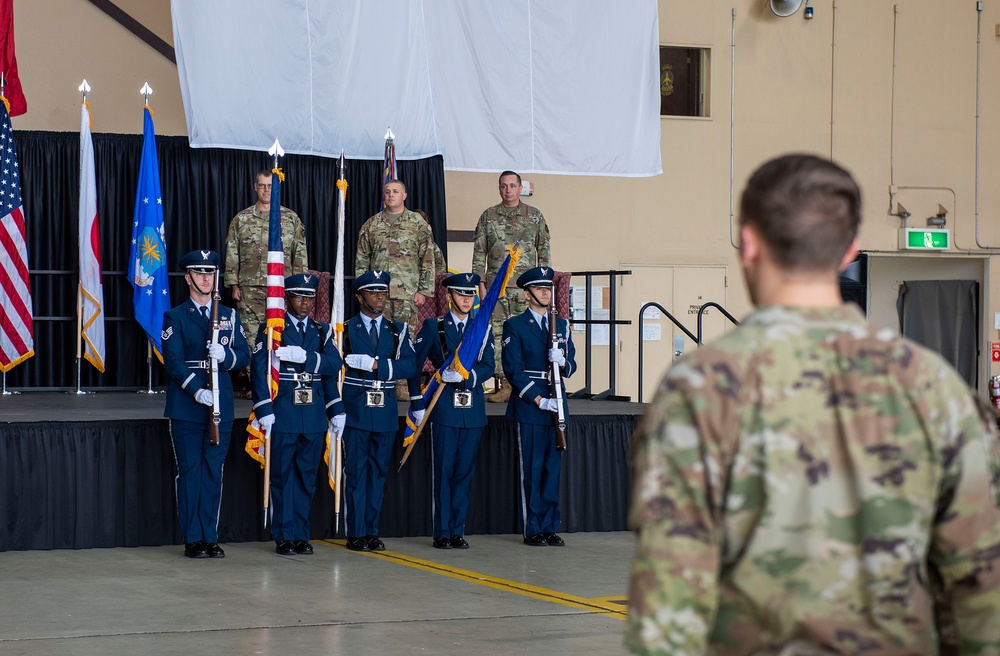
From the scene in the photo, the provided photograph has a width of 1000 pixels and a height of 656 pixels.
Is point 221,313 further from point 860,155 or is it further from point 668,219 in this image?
point 860,155

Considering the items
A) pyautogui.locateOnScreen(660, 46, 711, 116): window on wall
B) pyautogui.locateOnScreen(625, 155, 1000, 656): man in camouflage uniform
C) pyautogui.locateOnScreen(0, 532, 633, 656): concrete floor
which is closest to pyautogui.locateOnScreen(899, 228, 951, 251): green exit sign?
pyautogui.locateOnScreen(660, 46, 711, 116): window on wall

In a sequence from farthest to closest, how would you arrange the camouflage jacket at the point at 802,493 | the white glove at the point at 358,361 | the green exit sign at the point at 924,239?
1. the green exit sign at the point at 924,239
2. the white glove at the point at 358,361
3. the camouflage jacket at the point at 802,493

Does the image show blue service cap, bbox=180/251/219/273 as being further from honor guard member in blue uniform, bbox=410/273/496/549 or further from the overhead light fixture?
the overhead light fixture

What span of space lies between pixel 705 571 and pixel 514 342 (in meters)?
6.39

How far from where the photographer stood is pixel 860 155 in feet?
49.5

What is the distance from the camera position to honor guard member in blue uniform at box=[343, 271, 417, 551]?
7617mm

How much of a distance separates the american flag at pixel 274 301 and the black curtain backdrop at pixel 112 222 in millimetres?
3233

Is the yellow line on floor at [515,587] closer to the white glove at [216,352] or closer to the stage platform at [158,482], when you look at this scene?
the stage platform at [158,482]

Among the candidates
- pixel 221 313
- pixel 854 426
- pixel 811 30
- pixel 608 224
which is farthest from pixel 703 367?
pixel 811 30

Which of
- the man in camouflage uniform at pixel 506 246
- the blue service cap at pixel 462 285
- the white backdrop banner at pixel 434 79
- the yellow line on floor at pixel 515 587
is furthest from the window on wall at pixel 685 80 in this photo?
the yellow line on floor at pixel 515 587

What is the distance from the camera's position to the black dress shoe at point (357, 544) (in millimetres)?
7605

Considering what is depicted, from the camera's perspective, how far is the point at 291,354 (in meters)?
7.24

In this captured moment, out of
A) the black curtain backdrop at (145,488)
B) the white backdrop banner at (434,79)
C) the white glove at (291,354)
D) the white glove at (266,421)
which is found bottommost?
the black curtain backdrop at (145,488)

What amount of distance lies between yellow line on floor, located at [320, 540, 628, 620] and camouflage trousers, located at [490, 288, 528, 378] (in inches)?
103
